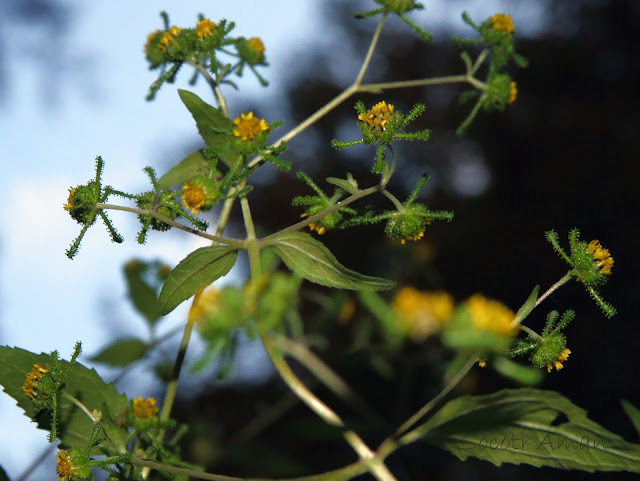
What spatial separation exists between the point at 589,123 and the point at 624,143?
21 cm

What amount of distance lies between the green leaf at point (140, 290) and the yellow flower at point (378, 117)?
1.96 feet


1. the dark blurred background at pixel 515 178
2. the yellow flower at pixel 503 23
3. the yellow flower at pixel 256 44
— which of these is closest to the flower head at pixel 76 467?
the yellow flower at pixel 256 44

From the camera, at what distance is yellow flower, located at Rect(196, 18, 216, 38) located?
0.82m

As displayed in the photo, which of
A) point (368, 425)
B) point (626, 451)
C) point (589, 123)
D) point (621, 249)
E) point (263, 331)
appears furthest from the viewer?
point (589, 123)

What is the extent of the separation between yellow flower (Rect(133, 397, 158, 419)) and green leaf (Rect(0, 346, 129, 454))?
0.13 feet

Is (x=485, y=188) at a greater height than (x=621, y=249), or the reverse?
(x=485, y=188)

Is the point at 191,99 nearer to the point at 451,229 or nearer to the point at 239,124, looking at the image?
the point at 239,124

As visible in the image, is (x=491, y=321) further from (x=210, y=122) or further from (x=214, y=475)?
(x=210, y=122)

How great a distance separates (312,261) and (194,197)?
0.15m

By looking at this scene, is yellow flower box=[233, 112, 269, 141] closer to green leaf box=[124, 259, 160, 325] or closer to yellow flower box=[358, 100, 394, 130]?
yellow flower box=[358, 100, 394, 130]

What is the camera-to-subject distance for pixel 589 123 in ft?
11.8

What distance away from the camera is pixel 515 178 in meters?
3.66

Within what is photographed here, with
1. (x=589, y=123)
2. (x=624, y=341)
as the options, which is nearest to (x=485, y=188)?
(x=589, y=123)

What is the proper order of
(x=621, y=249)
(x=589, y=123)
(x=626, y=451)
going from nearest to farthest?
(x=626, y=451) < (x=621, y=249) < (x=589, y=123)
